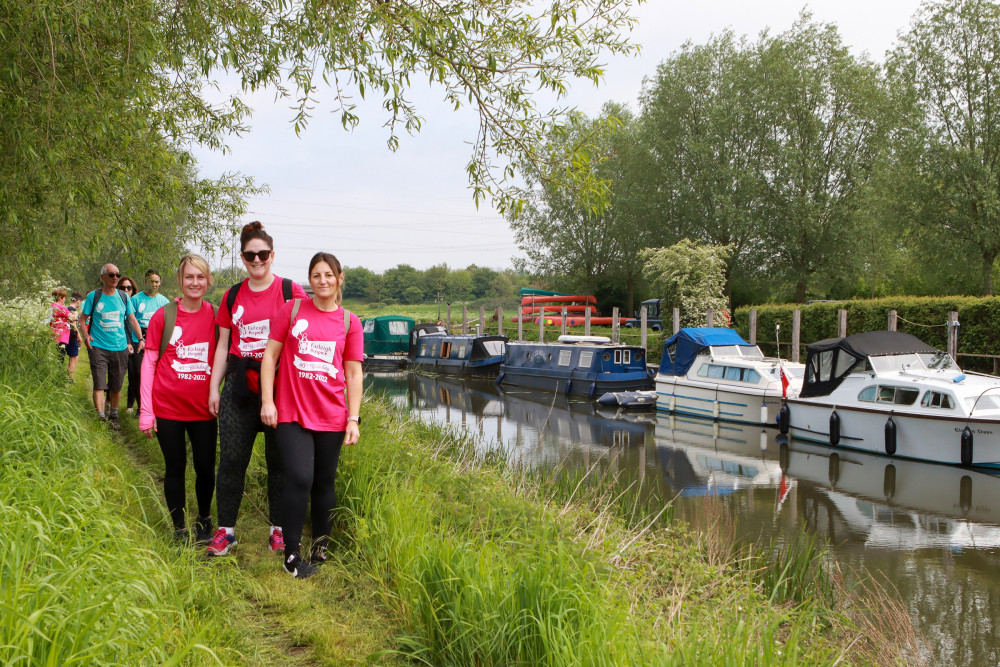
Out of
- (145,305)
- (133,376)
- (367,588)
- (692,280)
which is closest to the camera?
(367,588)

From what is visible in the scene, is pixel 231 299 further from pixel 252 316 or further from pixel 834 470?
pixel 834 470

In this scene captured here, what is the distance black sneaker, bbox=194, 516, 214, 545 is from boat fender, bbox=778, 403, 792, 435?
14.2 metres

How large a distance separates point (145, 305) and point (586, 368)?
17.7m

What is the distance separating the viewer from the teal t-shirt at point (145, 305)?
8031 millimetres

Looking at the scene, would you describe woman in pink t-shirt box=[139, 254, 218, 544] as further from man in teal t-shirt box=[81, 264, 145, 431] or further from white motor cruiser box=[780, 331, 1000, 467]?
white motor cruiser box=[780, 331, 1000, 467]

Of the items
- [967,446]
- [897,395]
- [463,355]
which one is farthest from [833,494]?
[463,355]

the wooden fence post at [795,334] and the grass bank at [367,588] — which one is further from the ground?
the wooden fence post at [795,334]

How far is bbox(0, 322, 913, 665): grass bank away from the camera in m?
2.60

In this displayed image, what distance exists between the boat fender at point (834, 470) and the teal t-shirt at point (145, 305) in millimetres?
10004

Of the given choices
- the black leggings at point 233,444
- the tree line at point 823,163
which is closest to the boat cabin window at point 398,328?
the tree line at point 823,163

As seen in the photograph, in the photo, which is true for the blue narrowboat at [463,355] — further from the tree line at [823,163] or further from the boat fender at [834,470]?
the boat fender at [834,470]

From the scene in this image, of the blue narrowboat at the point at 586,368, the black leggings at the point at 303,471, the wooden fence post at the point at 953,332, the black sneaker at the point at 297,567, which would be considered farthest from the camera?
the blue narrowboat at the point at 586,368

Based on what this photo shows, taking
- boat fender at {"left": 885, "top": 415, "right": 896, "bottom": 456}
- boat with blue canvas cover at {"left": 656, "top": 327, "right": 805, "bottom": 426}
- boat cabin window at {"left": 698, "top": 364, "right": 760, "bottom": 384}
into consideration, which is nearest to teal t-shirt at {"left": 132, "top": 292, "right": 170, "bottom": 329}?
boat fender at {"left": 885, "top": 415, "right": 896, "bottom": 456}

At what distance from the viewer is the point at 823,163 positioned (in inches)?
1293
